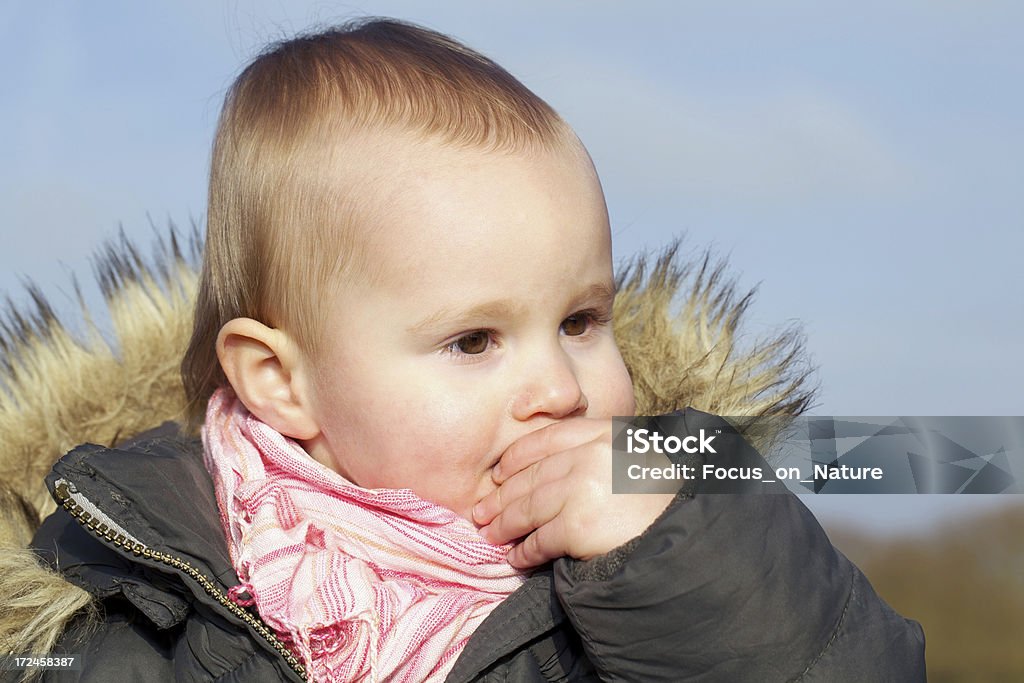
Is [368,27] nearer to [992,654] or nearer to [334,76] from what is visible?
[334,76]

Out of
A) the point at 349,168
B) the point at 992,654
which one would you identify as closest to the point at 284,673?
the point at 349,168

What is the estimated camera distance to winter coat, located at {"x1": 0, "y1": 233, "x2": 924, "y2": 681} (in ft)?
4.68

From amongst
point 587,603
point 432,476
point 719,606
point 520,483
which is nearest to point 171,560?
point 432,476

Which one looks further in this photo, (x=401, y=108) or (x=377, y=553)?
(x=401, y=108)

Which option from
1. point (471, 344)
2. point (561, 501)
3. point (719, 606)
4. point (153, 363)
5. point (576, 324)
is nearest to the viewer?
point (719, 606)

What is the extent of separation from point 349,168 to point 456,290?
0.32 meters

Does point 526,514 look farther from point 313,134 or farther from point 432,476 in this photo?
point 313,134

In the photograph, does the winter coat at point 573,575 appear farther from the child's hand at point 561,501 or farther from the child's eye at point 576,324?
the child's eye at point 576,324

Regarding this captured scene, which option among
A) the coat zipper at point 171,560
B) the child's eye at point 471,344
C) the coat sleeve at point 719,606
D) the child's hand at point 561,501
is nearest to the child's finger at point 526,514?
the child's hand at point 561,501

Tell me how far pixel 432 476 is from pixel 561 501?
243 millimetres

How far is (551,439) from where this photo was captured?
162 centimetres

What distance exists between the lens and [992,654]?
3.11 meters

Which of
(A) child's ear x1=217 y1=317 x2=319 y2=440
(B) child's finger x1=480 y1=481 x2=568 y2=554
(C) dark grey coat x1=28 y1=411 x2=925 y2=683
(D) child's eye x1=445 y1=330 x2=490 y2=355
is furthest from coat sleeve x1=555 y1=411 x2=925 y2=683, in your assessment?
(A) child's ear x1=217 y1=317 x2=319 y2=440
